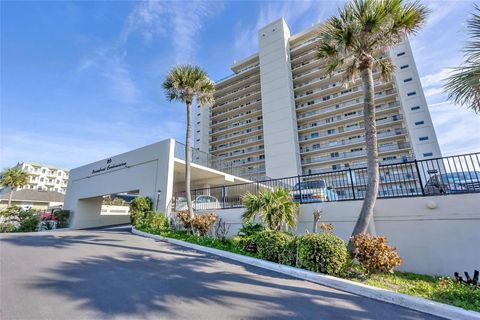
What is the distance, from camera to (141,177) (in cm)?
1623

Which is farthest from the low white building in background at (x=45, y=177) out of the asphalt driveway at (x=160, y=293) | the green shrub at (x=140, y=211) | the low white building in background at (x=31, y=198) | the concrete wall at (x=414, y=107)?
the concrete wall at (x=414, y=107)

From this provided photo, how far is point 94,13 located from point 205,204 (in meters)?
11.0

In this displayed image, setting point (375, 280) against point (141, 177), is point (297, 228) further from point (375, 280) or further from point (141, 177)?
point (141, 177)

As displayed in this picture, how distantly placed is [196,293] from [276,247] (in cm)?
317

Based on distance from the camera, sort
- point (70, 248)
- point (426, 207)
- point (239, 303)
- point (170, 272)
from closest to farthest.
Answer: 1. point (239, 303)
2. point (170, 272)
3. point (426, 207)
4. point (70, 248)

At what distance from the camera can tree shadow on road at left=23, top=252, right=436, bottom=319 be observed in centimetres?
379

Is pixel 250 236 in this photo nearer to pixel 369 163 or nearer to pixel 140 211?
pixel 369 163

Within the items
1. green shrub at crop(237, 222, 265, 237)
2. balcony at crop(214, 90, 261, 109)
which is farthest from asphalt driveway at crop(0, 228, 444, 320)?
balcony at crop(214, 90, 261, 109)

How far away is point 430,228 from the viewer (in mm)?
7488

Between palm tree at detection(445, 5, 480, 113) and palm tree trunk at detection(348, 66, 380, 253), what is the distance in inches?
90.4

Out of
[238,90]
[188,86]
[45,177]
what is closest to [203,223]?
[188,86]

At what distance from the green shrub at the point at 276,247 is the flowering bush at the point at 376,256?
5.79 feet

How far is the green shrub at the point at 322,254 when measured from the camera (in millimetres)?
5871

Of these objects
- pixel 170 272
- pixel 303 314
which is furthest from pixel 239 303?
pixel 170 272
